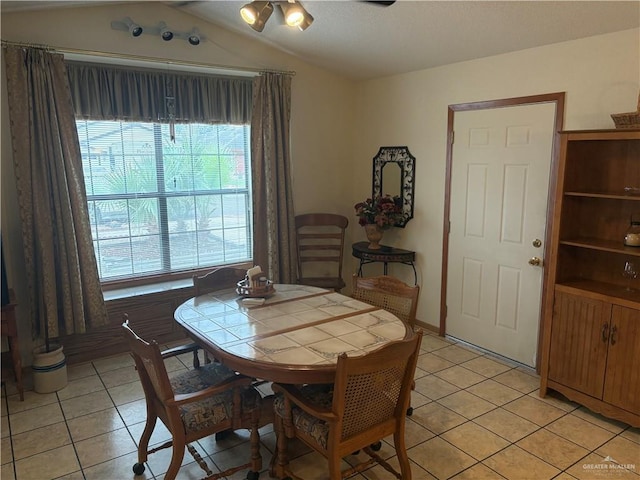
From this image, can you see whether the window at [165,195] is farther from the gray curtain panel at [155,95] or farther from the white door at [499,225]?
the white door at [499,225]

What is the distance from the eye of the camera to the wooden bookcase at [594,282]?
2820 millimetres

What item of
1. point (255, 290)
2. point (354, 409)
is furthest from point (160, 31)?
point (354, 409)

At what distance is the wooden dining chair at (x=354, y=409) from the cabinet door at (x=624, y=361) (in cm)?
148

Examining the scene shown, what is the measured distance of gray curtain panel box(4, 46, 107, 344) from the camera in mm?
3320

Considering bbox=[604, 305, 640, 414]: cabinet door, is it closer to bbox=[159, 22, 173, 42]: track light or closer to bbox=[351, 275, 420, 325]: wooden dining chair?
bbox=[351, 275, 420, 325]: wooden dining chair

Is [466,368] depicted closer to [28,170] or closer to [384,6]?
[384,6]

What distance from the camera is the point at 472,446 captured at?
2.72m

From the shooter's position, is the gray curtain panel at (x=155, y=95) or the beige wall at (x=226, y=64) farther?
the gray curtain panel at (x=155, y=95)

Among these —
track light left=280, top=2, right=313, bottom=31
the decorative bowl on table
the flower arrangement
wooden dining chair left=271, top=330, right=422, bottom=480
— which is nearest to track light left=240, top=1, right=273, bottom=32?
track light left=280, top=2, right=313, bottom=31

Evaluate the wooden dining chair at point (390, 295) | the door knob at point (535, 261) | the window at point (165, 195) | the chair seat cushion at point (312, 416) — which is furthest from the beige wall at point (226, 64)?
the chair seat cushion at point (312, 416)

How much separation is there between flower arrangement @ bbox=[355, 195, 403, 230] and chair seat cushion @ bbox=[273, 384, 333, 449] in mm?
2250

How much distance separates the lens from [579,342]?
304 cm

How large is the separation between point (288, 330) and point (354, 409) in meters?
0.66

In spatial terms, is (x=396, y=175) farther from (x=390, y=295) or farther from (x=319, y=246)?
(x=390, y=295)
